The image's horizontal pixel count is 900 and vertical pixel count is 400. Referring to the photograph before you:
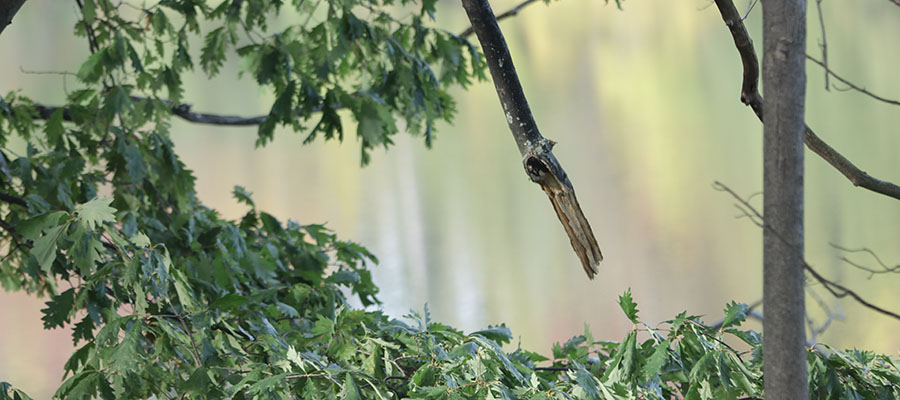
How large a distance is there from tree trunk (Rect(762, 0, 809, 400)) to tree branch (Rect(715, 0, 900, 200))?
0.13m

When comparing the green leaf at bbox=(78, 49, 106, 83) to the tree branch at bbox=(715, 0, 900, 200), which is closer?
the tree branch at bbox=(715, 0, 900, 200)

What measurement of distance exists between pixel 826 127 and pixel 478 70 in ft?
13.7

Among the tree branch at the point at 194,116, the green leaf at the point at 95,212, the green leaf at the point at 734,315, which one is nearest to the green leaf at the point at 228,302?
the green leaf at the point at 95,212

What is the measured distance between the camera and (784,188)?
60cm

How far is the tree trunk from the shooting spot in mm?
600

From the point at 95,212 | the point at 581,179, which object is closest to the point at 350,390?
the point at 95,212

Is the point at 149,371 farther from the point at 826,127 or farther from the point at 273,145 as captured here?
the point at 826,127

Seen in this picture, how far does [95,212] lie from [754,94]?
2.37 ft

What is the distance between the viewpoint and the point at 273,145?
5.42 meters

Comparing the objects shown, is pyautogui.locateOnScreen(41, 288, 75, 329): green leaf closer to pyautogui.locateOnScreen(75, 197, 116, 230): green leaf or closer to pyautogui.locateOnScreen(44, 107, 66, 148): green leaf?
pyautogui.locateOnScreen(75, 197, 116, 230): green leaf

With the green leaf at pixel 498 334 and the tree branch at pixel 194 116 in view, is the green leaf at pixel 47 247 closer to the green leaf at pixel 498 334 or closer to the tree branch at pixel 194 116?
the green leaf at pixel 498 334

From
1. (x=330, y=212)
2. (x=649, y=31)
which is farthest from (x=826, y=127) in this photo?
(x=330, y=212)

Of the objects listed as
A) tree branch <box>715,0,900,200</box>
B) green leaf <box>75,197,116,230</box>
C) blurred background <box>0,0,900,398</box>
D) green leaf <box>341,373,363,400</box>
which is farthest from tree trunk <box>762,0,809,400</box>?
blurred background <box>0,0,900,398</box>

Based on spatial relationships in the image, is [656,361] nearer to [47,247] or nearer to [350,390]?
[350,390]
